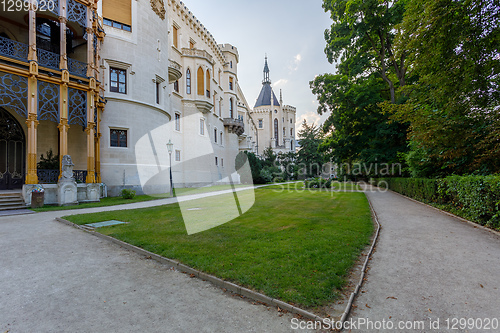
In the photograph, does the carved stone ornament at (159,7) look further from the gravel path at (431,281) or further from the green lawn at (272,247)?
the gravel path at (431,281)

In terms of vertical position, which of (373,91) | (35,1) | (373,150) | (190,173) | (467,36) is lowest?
(190,173)

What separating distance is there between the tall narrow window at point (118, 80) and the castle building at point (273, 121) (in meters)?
62.2

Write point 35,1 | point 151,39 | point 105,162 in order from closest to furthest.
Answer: point 35,1, point 105,162, point 151,39

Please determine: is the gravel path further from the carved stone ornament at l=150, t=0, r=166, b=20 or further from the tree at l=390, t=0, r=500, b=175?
the carved stone ornament at l=150, t=0, r=166, b=20

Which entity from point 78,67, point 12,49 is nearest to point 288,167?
point 78,67

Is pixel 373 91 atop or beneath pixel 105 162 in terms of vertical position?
atop

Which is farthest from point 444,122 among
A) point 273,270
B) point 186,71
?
point 186,71

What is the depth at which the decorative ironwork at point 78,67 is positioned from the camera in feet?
51.3

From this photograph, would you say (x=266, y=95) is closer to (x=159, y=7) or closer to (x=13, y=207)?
(x=159, y=7)

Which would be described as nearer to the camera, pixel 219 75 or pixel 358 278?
pixel 358 278

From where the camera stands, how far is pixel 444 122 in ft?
34.7

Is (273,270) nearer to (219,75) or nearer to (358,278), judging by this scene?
(358,278)

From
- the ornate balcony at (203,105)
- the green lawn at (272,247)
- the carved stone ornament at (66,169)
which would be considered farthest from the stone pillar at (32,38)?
the ornate balcony at (203,105)

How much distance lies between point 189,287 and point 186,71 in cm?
3051
